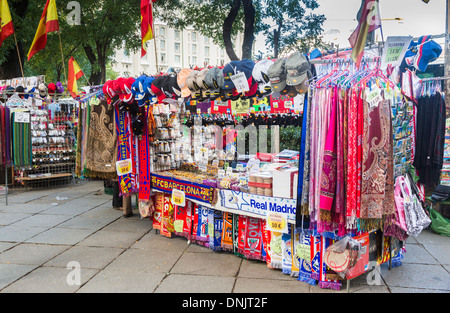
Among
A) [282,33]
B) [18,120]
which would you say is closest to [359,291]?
[18,120]

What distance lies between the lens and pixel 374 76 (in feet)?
11.8

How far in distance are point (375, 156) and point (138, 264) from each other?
10.3 ft

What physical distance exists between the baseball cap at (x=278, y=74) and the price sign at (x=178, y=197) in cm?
224

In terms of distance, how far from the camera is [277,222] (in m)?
4.07

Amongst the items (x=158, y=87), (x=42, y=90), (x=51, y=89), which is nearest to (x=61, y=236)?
(x=158, y=87)

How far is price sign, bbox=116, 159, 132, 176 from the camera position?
5.71 meters

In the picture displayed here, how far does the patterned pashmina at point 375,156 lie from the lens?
11.1 feet

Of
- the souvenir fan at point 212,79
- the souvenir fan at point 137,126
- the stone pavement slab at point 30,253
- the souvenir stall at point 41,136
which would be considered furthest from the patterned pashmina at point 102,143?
the souvenir stall at point 41,136

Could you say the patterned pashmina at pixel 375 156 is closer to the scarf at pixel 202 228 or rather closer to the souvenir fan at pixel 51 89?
the scarf at pixel 202 228

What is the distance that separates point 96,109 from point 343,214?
4.21m

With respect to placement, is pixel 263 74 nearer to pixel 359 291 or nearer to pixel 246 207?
pixel 246 207

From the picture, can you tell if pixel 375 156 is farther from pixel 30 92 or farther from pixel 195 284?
pixel 30 92

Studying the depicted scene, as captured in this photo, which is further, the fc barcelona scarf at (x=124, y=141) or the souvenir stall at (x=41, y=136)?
the souvenir stall at (x=41, y=136)

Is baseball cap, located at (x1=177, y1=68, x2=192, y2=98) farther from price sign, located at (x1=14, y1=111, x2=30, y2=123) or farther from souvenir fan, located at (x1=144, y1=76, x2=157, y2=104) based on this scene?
price sign, located at (x1=14, y1=111, x2=30, y2=123)
